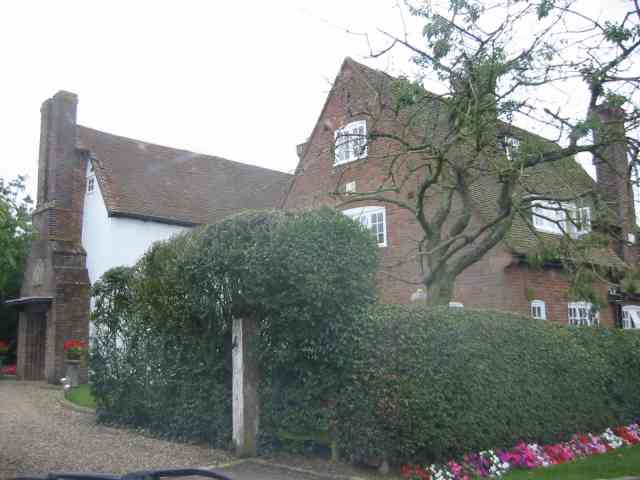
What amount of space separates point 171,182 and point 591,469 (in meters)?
21.2

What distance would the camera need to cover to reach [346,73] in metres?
22.6

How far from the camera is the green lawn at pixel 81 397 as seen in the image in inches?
653

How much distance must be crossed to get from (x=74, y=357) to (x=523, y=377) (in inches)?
606

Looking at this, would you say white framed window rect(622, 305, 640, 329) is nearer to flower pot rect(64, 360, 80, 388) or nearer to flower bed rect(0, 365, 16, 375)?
flower pot rect(64, 360, 80, 388)

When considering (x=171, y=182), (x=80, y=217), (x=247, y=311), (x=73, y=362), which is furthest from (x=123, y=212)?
(x=247, y=311)

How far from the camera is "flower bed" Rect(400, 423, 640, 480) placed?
340 inches

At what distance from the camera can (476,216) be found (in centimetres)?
1770

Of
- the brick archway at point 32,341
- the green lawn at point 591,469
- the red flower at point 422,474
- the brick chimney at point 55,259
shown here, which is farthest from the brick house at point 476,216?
the brick archway at point 32,341

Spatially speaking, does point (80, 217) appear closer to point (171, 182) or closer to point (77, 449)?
point (171, 182)

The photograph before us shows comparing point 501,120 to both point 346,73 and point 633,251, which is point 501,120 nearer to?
point 346,73

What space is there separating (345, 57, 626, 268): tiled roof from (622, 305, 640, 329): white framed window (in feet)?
6.28

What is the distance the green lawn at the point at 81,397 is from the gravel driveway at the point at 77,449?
1531mm

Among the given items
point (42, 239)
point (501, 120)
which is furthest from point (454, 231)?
point (42, 239)

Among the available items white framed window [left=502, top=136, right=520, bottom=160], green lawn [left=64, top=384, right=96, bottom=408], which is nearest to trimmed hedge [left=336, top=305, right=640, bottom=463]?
white framed window [left=502, top=136, right=520, bottom=160]
